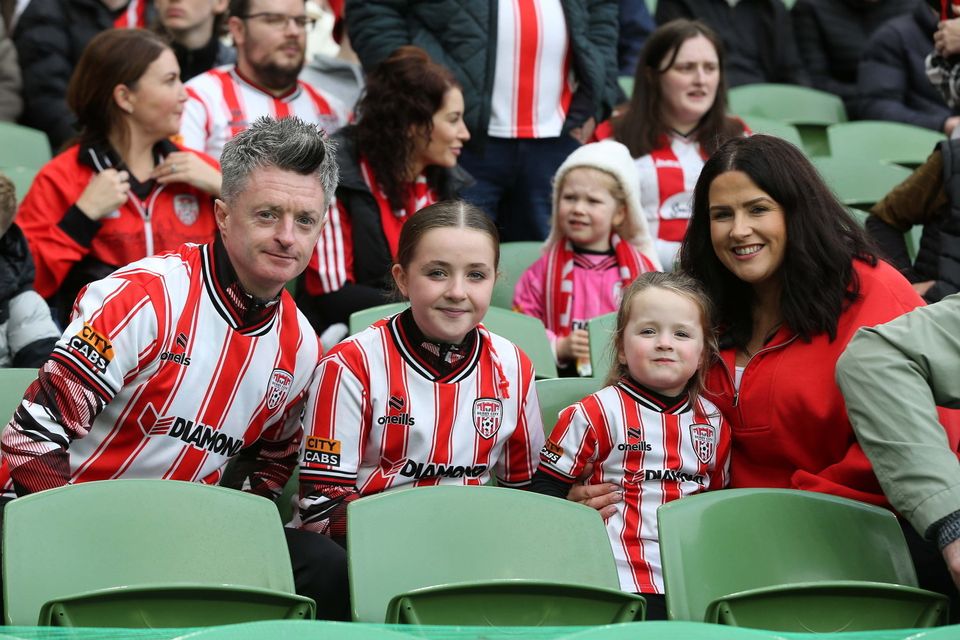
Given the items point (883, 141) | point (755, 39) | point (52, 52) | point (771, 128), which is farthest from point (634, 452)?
point (755, 39)

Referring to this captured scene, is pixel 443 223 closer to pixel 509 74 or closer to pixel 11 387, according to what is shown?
pixel 11 387

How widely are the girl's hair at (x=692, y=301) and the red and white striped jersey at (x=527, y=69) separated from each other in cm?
178

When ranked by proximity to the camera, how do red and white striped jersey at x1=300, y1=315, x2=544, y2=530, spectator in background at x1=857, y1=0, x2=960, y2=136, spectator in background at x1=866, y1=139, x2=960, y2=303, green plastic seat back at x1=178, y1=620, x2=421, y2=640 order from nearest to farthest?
green plastic seat back at x1=178, y1=620, x2=421, y2=640, red and white striped jersey at x1=300, y1=315, x2=544, y2=530, spectator in background at x1=866, y1=139, x2=960, y2=303, spectator in background at x1=857, y1=0, x2=960, y2=136

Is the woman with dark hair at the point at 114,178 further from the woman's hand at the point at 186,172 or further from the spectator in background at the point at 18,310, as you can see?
the spectator in background at the point at 18,310

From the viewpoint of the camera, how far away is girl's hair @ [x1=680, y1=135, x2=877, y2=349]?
2.75 m

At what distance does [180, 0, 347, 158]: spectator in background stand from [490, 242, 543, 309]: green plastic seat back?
0.80 metres

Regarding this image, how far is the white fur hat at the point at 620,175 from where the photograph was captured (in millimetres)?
4012

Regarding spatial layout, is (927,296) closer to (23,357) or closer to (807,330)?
(807,330)

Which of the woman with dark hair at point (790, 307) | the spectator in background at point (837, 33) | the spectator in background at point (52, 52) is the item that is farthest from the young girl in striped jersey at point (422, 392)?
the spectator in background at point (837, 33)

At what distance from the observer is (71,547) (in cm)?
208

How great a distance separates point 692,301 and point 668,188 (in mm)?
1718

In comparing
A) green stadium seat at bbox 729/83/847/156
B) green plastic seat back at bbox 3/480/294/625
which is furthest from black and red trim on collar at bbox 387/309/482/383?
green stadium seat at bbox 729/83/847/156

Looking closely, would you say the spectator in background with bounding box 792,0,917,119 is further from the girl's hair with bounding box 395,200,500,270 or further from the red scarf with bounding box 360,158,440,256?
the girl's hair with bounding box 395,200,500,270

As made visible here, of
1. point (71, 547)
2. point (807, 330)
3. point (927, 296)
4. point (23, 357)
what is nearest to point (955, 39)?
point (927, 296)
